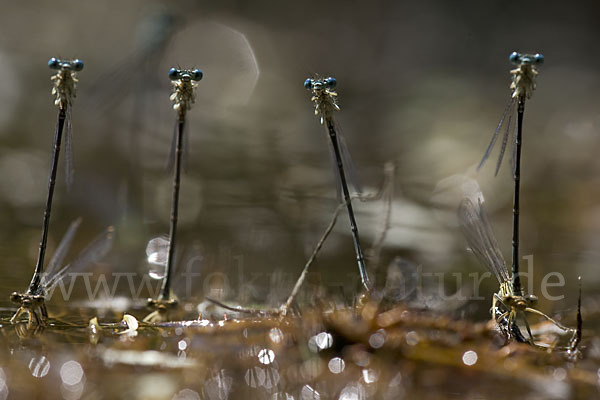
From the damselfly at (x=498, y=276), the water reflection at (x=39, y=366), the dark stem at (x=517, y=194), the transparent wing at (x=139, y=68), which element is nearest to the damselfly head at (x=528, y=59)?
the dark stem at (x=517, y=194)

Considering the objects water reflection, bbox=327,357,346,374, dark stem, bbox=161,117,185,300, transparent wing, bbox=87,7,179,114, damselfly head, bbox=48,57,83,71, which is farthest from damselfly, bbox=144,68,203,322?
transparent wing, bbox=87,7,179,114

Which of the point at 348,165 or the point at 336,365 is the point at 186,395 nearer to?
the point at 336,365

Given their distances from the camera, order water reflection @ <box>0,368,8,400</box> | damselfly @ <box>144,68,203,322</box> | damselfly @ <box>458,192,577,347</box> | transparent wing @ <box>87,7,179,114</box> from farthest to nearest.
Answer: transparent wing @ <box>87,7,179,114</box> < damselfly @ <box>144,68,203,322</box> < damselfly @ <box>458,192,577,347</box> < water reflection @ <box>0,368,8,400</box>

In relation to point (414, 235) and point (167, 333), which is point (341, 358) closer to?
point (167, 333)

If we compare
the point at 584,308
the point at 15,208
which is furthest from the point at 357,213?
the point at 15,208

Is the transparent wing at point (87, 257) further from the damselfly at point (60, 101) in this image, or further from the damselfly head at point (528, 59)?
the damselfly head at point (528, 59)

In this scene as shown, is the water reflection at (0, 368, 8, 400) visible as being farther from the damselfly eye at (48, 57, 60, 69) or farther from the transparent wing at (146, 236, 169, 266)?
the transparent wing at (146, 236, 169, 266)

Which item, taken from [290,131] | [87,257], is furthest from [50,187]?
[290,131]
